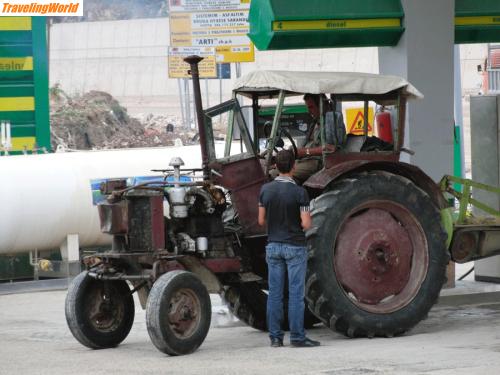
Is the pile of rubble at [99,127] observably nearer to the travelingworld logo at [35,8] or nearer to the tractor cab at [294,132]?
the travelingworld logo at [35,8]

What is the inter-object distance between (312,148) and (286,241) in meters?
1.39

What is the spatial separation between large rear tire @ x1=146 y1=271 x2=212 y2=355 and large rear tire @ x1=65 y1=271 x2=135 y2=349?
98cm

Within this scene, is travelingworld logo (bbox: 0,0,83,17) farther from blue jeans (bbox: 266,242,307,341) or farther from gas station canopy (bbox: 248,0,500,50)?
blue jeans (bbox: 266,242,307,341)

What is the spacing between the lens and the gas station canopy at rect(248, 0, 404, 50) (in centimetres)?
1472

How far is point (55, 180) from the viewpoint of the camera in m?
19.1

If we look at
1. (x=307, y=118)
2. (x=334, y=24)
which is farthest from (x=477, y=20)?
(x=307, y=118)

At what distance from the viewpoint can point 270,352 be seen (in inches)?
422

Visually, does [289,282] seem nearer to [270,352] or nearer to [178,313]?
[270,352]

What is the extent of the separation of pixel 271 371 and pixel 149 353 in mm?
1805

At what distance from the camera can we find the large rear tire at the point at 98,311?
1129 cm

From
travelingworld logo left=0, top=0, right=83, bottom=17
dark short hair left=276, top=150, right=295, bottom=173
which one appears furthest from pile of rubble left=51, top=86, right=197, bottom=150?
dark short hair left=276, top=150, right=295, bottom=173

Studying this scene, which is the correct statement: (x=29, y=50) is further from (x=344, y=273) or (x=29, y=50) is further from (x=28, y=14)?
(x=344, y=273)

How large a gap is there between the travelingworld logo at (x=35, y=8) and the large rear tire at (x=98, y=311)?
13.1 metres

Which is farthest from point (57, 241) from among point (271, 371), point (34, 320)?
point (271, 371)
